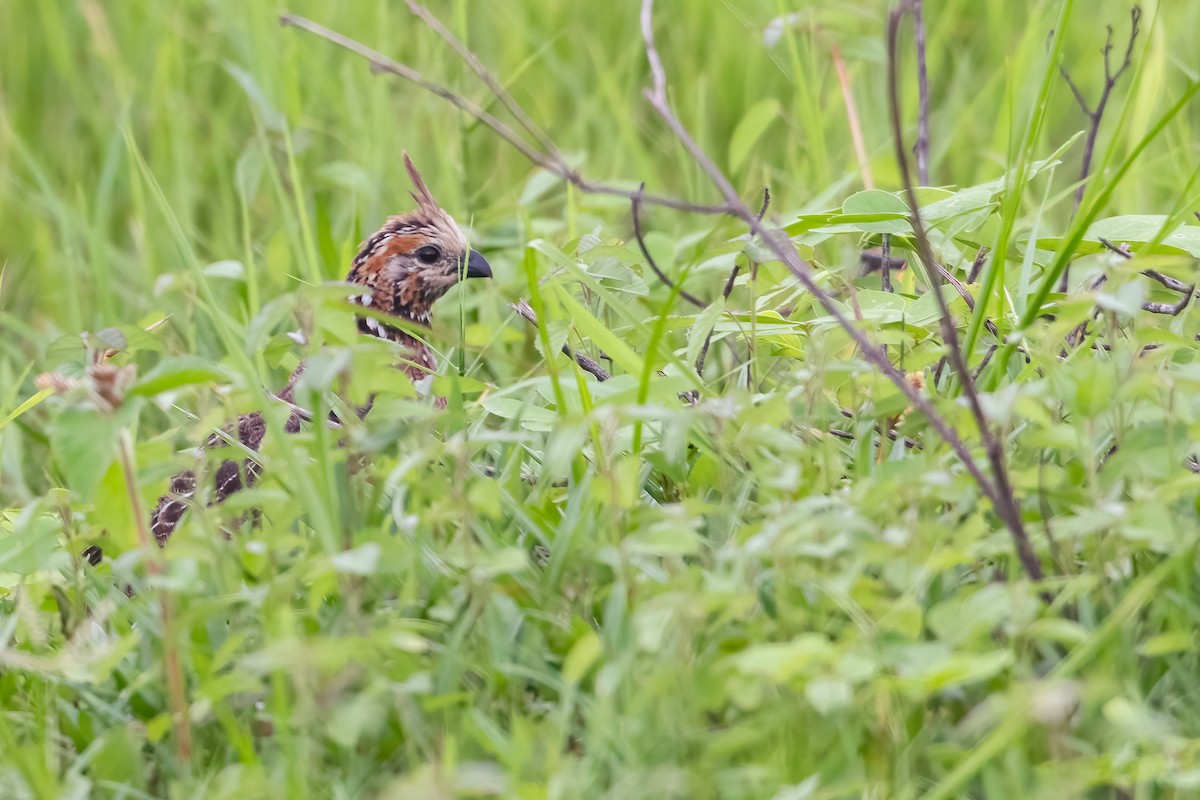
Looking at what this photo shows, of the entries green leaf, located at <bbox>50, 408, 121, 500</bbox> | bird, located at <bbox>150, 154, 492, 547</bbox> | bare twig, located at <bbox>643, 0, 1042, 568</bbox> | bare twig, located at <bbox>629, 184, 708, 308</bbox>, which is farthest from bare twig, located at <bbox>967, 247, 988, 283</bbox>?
green leaf, located at <bbox>50, 408, 121, 500</bbox>

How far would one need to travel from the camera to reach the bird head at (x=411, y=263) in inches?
158

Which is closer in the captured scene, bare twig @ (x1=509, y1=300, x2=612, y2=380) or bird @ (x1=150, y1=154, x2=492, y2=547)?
bare twig @ (x1=509, y1=300, x2=612, y2=380)

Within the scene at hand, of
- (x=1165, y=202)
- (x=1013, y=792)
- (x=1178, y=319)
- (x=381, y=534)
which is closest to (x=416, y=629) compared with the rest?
(x=381, y=534)

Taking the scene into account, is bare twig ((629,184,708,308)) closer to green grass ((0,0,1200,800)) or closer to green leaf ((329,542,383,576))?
green grass ((0,0,1200,800))

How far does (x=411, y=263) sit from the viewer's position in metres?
4.09

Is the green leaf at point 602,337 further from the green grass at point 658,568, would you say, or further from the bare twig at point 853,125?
the bare twig at point 853,125

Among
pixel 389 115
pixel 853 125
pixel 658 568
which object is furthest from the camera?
pixel 389 115

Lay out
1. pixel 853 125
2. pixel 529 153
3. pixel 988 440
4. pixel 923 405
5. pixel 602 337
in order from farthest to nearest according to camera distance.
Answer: pixel 853 125
pixel 602 337
pixel 529 153
pixel 923 405
pixel 988 440

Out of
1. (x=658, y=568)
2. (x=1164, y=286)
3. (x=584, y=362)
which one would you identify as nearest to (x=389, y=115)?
(x=584, y=362)

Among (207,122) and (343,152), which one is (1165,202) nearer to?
(343,152)

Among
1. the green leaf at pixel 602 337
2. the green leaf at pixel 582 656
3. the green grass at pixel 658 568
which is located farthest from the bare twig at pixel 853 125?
the green leaf at pixel 582 656

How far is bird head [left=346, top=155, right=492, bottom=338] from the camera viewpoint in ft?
13.2

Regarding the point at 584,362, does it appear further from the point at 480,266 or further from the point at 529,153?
the point at 480,266

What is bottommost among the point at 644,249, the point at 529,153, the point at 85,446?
the point at 644,249
